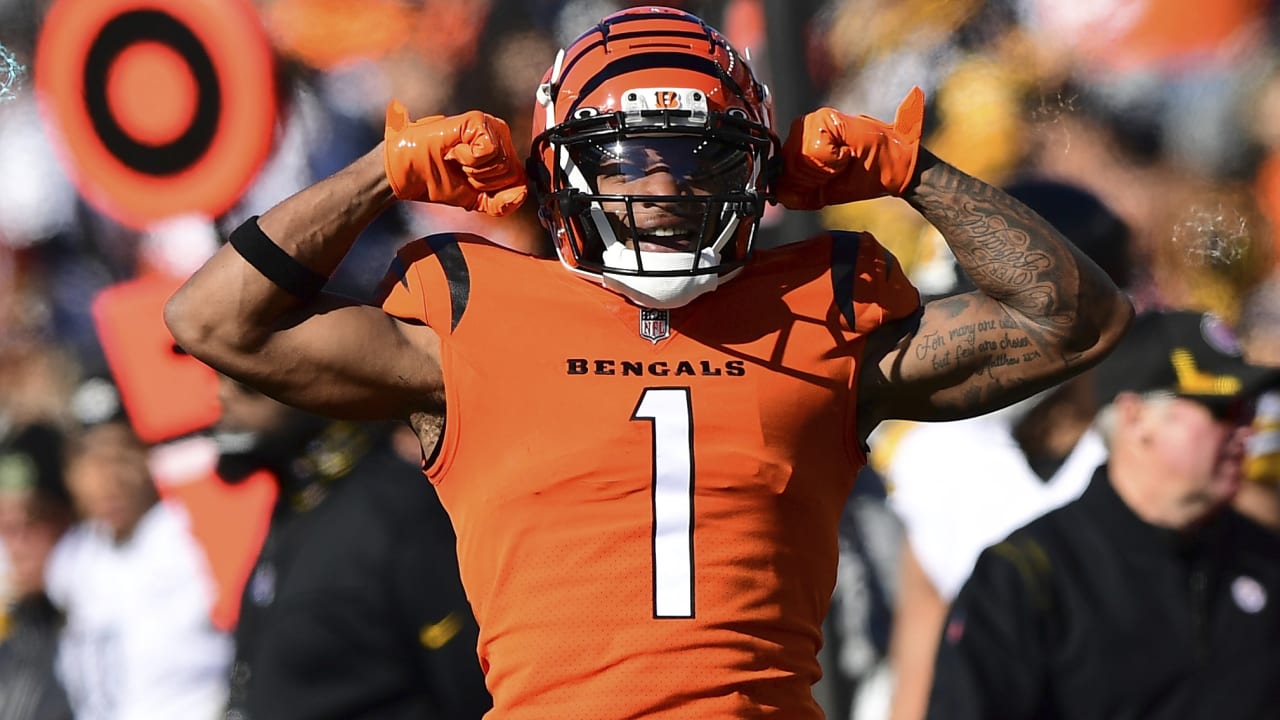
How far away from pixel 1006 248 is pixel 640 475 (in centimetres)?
65

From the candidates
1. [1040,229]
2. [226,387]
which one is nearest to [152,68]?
[226,387]

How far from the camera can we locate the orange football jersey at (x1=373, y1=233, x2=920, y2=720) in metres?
2.14

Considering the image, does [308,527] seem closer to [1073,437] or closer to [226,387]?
[226,387]

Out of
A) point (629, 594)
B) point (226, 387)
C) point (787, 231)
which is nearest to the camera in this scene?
point (629, 594)

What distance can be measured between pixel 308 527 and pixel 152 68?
7.63 feet

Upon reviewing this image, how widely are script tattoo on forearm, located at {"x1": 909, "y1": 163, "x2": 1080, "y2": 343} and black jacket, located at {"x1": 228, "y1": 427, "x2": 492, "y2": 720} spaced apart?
1747 mm

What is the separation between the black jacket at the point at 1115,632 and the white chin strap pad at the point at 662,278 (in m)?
1.88

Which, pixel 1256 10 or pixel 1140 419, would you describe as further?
pixel 1256 10

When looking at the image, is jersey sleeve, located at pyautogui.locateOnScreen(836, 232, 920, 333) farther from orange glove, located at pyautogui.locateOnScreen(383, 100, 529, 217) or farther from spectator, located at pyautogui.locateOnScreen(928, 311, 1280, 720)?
spectator, located at pyautogui.locateOnScreen(928, 311, 1280, 720)

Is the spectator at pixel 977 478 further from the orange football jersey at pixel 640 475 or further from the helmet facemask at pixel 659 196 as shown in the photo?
the helmet facemask at pixel 659 196

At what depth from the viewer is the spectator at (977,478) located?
441 centimetres

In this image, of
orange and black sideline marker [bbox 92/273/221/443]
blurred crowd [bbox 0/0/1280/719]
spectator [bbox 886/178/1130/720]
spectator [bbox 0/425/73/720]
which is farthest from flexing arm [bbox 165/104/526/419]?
spectator [bbox 0/425/73/720]

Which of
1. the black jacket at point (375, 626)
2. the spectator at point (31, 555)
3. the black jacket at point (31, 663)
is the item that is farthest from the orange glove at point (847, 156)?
the black jacket at point (31, 663)

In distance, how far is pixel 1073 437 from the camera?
15.1 feet
